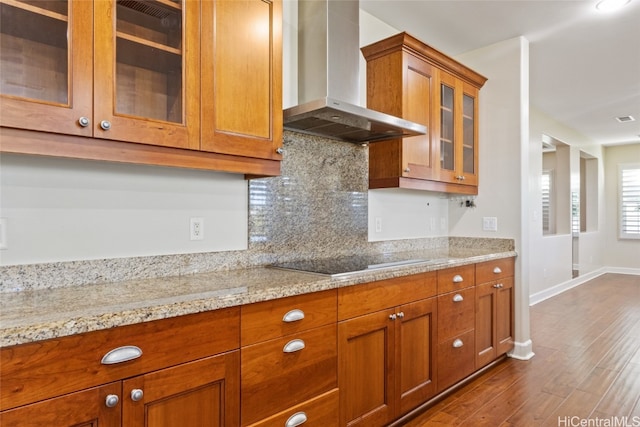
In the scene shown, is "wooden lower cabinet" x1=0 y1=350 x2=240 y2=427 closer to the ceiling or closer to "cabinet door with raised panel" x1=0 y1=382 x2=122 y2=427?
"cabinet door with raised panel" x1=0 y1=382 x2=122 y2=427

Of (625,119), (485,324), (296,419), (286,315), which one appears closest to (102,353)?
(286,315)

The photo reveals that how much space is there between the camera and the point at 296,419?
1578 mm

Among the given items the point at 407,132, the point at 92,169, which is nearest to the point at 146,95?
the point at 92,169

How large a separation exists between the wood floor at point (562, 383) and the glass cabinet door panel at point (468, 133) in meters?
1.65

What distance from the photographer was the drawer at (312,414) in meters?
1.51

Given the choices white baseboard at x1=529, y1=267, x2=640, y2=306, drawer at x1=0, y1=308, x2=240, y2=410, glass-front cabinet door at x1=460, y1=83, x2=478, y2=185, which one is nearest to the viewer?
drawer at x1=0, y1=308, x2=240, y2=410

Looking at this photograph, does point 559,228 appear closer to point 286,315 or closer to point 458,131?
point 458,131

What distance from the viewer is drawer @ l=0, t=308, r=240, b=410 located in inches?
37.9

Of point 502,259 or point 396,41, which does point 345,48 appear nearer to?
point 396,41

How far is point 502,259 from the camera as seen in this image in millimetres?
3014

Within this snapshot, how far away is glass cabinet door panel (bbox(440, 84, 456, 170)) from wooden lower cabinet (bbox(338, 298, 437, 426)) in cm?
122

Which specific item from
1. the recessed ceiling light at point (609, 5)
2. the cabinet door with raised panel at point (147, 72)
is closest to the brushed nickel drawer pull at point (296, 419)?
the cabinet door with raised panel at point (147, 72)

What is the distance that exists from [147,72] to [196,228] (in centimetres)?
74

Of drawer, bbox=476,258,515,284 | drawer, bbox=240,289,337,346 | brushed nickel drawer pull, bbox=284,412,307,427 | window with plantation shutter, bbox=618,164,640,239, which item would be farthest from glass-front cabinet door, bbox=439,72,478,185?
window with plantation shutter, bbox=618,164,640,239
